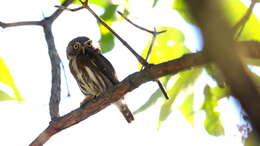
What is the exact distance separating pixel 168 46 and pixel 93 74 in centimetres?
239

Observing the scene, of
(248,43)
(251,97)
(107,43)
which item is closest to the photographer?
(251,97)

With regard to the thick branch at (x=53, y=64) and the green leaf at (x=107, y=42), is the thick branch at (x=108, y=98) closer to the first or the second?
the thick branch at (x=53, y=64)

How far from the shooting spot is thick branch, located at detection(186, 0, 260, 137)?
0.35m

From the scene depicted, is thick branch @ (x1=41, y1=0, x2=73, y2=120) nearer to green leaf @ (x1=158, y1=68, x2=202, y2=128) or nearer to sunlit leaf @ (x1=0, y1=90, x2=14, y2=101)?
sunlit leaf @ (x1=0, y1=90, x2=14, y2=101)

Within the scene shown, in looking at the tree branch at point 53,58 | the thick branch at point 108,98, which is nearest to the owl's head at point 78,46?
the tree branch at point 53,58

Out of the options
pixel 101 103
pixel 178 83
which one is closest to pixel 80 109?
pixel 101 103

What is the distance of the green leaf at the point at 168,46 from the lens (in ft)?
8.30

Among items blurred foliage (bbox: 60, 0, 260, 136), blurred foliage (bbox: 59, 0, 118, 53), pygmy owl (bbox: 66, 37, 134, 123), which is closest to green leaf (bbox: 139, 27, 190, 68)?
blurred foliage (bbox: 60, 0, 260, 136)

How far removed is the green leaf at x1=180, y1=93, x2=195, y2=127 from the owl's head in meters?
3.08

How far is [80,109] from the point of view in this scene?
9.50ft

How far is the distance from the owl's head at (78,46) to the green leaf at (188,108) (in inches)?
121

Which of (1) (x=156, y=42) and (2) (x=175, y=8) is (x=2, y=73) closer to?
(1) (x=156, y=42)

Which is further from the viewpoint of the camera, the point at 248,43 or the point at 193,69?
the point at 193,69

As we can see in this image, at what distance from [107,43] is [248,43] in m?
1.55
